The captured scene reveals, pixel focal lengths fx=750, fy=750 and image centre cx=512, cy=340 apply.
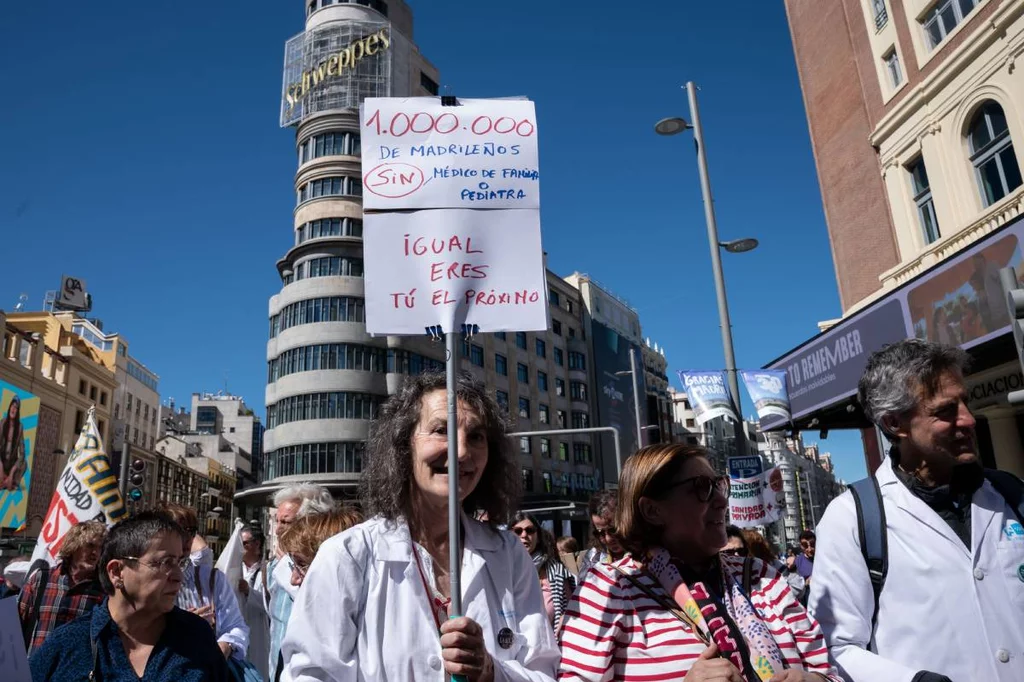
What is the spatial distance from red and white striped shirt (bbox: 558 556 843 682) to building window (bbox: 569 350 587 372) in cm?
6223

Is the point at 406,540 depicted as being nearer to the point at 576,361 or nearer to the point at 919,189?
the point at 919,189

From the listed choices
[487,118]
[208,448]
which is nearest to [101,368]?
[208,448]

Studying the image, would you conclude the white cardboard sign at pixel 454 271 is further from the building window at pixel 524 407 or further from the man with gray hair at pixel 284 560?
the building window at pixel 524 407

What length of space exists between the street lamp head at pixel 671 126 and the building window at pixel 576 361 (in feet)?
174

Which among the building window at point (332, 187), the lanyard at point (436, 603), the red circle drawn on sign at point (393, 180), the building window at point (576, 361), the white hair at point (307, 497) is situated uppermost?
the building window at point (332, 187)

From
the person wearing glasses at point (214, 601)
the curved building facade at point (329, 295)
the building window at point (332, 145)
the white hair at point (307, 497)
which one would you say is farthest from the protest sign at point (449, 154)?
the building window at point (332, 145)

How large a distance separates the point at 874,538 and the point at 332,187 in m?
48.1

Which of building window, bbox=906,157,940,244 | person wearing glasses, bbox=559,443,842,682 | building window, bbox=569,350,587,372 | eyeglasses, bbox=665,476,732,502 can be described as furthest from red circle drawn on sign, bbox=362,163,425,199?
building window, bbox=569,350,587,372

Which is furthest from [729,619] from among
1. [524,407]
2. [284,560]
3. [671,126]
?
[524,407]

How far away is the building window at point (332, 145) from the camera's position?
48781 millimetres

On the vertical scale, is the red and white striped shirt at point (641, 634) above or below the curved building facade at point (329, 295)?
below

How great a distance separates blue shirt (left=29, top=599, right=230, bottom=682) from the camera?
309cm

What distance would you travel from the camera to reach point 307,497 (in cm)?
618

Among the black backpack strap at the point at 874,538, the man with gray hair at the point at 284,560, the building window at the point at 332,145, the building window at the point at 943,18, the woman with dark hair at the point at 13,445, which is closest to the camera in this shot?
the black backpack strap at the point at 874,538
